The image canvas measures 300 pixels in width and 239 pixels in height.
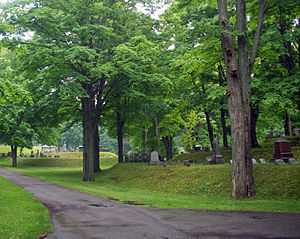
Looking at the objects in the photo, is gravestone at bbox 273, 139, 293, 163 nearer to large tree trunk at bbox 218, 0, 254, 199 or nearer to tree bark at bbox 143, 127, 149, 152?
large tree trunk at bbox 218, 0, 254, 199

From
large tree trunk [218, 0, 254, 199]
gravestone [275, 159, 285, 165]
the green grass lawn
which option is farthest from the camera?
gravestone [275, 159, 285, 165]

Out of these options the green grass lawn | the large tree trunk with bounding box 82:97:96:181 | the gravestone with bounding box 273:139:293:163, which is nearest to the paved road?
the green grass lawn

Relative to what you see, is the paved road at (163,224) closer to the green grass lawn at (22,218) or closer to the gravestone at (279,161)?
the green grass lawn at (22,218)

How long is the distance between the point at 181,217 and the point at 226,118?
2812cm

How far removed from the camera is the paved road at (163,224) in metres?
9.59

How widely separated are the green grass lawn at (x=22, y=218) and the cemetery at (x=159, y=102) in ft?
0.18

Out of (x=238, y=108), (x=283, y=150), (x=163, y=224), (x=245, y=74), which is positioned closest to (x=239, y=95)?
(x=238, y=108)

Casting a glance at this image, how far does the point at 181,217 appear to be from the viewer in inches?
486

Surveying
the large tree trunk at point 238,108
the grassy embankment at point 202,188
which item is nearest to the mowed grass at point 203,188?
the grassy embankment at point 202,188

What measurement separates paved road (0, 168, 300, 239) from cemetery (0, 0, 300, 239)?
35 millimetres

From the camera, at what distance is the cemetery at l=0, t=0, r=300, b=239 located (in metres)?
12.3

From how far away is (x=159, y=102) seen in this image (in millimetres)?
35219

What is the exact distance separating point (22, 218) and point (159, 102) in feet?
77.6

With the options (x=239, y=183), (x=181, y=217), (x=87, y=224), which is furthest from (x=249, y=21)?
(x=87, y=224)
